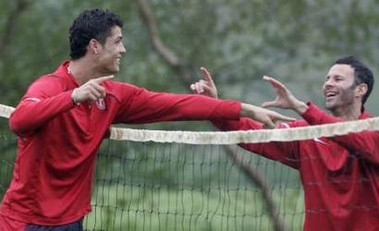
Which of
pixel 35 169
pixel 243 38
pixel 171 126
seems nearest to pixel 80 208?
pixel 35 169

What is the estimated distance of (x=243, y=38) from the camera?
1667 cm

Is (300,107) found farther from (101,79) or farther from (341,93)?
(101,79)

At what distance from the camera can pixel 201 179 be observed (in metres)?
10.5

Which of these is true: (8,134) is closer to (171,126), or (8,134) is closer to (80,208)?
(171,126)

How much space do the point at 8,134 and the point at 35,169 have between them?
666 cm

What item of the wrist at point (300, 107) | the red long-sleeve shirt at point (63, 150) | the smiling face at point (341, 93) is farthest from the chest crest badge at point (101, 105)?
the smiling face at point (341, 93)

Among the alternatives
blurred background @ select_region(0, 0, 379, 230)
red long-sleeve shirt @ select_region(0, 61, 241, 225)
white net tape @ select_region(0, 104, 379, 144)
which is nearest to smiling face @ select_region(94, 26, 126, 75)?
red long-sleeve shirt @ select_region(0, 61, 241, 225)

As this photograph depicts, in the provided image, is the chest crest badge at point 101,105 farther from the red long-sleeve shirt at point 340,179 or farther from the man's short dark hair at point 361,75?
the man's short dark hair at point 361,75

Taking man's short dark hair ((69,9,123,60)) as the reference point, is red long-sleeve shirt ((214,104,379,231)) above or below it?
below

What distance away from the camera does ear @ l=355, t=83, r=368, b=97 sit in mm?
7712

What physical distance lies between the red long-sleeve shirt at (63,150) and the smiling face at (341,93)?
23.7 inches

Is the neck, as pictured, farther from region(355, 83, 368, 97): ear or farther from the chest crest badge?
the chest crest badge

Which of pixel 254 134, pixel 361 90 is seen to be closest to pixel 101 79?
pixel 254 134

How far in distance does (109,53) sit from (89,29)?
0.17 metres
